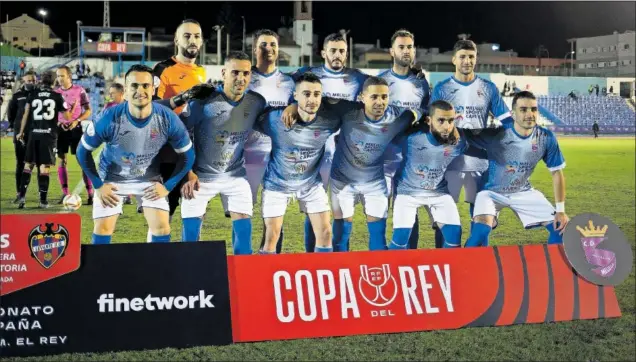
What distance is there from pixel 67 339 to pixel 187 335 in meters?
0.67

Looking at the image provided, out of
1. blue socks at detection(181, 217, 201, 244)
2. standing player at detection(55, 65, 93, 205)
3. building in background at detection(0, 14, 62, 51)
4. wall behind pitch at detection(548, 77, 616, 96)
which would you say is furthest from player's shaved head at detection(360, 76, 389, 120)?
wall behind pitch at detection(548, 77, 616, 96)

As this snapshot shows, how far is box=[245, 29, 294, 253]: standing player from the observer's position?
179 inches

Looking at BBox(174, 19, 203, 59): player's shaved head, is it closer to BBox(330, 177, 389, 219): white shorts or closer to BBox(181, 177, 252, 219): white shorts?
BBox(181, 177, 252, 219): white shorts

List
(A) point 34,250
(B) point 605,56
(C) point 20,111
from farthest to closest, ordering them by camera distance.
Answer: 1. (B) point 605,56
2. (C) point 20,111
3. (A) point 34,250

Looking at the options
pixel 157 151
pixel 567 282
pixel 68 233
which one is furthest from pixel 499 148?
pixel 68 233

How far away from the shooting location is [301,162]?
4.56m

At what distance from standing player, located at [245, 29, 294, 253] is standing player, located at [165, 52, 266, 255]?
10 centimetres

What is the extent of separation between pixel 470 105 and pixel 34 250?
3.27 metres

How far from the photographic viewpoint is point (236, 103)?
439 centimetres

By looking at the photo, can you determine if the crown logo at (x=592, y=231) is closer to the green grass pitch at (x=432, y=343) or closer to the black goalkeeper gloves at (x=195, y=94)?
the green grass pitch at (x=432, y=343)

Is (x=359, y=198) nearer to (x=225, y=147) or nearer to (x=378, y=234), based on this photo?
(x=378, y=234)

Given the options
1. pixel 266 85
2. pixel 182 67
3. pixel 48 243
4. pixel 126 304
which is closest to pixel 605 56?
pixel 266 85

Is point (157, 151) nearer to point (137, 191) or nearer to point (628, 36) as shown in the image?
point (137, 191)

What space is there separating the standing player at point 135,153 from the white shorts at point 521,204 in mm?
2262
